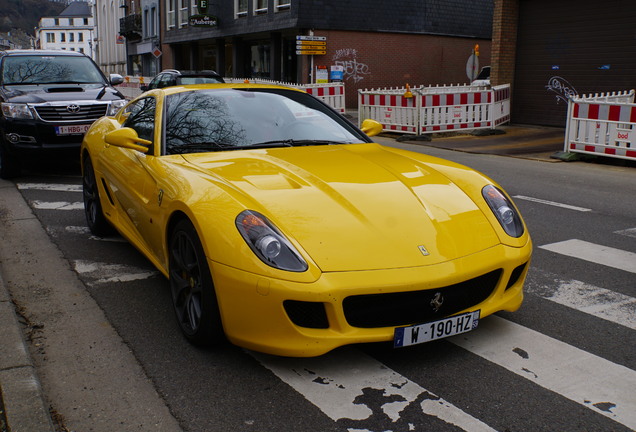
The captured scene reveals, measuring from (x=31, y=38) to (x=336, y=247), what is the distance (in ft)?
620

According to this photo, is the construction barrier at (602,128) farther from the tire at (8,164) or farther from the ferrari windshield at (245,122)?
the tire at (8,164)

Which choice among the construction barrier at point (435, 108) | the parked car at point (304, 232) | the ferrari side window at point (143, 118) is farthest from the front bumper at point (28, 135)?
the construction barrier at point (435, 108)

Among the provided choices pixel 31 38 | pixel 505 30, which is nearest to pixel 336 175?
pixel 505 30

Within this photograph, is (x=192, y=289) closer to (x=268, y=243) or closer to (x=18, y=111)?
(x=268, y=243)

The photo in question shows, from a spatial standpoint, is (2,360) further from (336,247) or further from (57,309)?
(336,247)

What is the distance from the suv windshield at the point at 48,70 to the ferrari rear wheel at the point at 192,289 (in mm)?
7664

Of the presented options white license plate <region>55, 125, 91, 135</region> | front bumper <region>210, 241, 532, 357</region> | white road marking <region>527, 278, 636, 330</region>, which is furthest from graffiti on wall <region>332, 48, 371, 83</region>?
front bumper <region>210, 241, 532, 357</region>

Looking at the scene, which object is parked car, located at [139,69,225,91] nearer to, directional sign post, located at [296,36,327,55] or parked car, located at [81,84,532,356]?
directional sign post, located at [296,36,327,55]

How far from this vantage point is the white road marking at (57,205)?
7.54 meters

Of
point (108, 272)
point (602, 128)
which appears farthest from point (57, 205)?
point (602, 128)

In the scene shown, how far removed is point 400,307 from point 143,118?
2863mm

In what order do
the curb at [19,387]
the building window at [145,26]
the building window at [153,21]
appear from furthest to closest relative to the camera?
the building window at [145,26]
the building window at [153,21]
the curb at [19,387]

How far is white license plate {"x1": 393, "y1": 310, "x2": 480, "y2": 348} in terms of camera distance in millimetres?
3197

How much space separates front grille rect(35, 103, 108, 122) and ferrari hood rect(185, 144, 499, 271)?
591 centimetres
